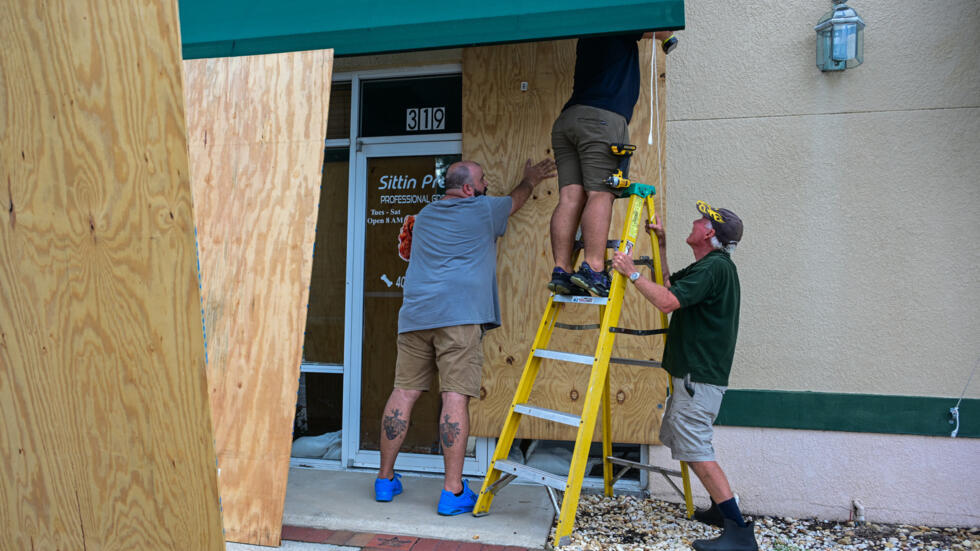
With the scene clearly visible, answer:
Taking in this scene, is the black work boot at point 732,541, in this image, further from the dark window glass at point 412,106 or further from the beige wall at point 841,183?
the dark window glass at point 412,106

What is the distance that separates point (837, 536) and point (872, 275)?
5.10ft

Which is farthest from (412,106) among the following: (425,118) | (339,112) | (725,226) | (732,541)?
(732,541)

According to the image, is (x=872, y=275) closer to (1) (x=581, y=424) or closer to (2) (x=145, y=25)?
(1) (x=581, y=424)

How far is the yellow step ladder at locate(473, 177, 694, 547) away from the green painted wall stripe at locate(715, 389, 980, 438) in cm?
65

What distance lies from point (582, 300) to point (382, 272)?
184 centimetres

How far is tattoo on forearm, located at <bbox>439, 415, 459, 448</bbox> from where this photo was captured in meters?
3.93

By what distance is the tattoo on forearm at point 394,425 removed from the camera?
405 cm

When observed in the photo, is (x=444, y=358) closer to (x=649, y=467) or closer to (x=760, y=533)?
(x=649, y=467)

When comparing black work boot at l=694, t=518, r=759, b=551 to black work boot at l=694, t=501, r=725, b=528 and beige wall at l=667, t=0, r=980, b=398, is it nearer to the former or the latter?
black work boot at l=694, t=501, r=725, b=528

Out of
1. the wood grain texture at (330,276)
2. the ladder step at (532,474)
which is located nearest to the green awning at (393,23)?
the wood grain texture at (330,276)

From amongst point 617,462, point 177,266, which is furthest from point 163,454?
point 617,462

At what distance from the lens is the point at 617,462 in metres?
4.06

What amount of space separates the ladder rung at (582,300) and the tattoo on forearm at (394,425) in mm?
1158

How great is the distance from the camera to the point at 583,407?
376 cm
